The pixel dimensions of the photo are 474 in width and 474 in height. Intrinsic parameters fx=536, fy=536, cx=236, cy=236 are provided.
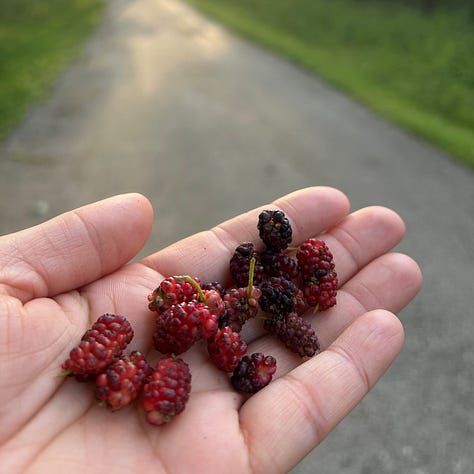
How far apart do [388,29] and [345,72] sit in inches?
66.7

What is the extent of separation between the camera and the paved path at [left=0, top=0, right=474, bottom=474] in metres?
1.73

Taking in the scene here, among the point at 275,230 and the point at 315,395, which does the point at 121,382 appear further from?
the point at 275,230

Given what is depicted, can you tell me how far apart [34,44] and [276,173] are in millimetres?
3469

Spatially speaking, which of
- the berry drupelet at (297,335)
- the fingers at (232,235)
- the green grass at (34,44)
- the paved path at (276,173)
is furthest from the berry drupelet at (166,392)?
the green grass at (34,44)

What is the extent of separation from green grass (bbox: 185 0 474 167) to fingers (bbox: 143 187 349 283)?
1.63 m

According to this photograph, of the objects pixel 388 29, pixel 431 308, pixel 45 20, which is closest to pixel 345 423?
pixel 431 308

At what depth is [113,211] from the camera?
4.81ft

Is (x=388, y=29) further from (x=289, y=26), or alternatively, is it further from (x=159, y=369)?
(x=159, y=369)

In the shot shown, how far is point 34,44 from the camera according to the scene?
5.26 meters

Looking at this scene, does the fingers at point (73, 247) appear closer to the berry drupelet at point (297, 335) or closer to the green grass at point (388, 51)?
the berry drupelet at point (297, 335)

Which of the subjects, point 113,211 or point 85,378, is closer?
point 85,378

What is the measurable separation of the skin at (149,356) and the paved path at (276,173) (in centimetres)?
41

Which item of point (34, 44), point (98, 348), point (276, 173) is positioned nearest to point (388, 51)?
point (276, 173)

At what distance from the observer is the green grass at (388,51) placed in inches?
146
